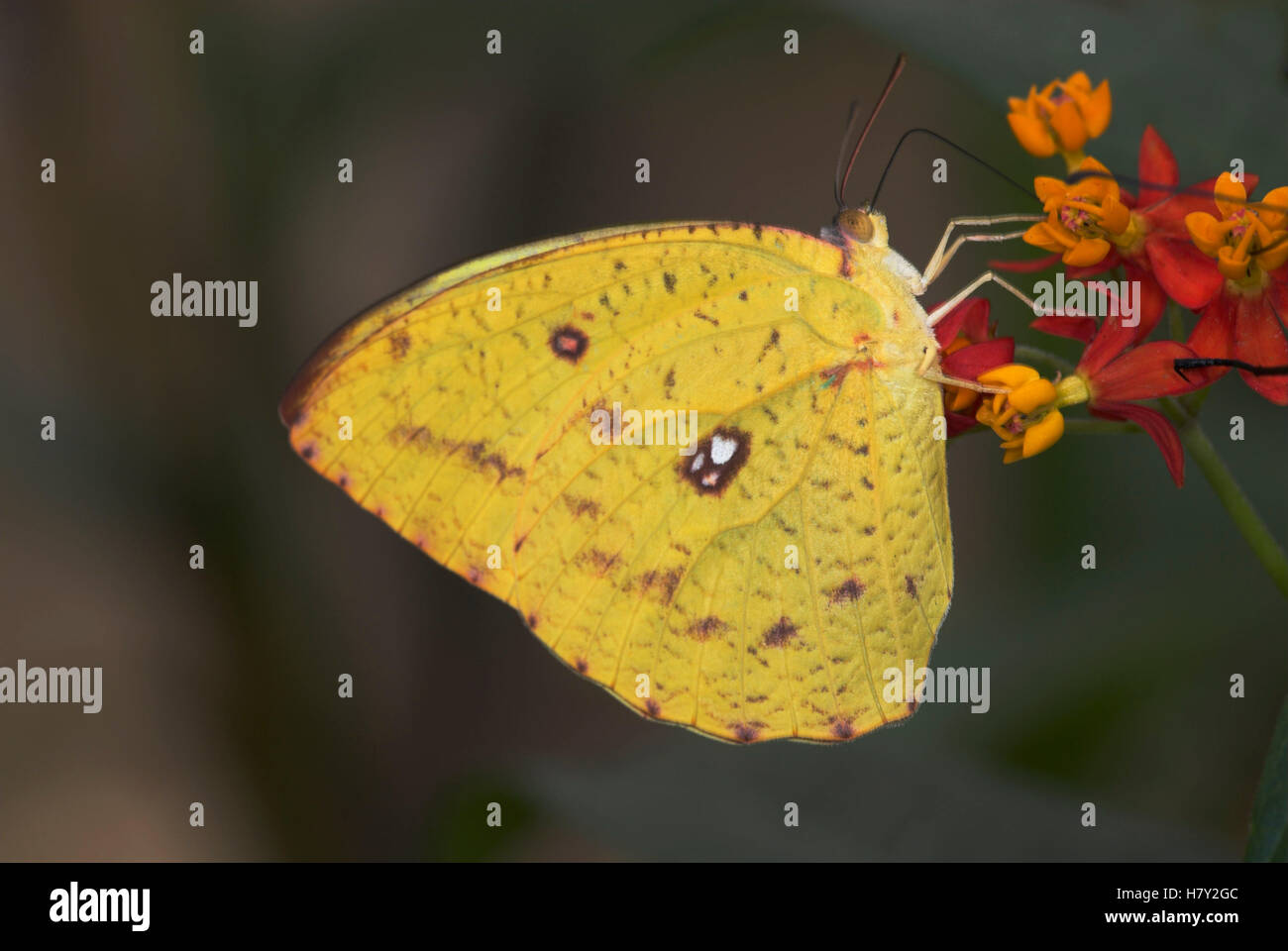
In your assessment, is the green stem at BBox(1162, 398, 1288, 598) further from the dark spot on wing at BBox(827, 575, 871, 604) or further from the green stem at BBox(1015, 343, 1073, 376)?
the dark spot on wing at BBox(827, 575, 871, 604)

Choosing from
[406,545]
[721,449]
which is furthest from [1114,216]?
[406,545]

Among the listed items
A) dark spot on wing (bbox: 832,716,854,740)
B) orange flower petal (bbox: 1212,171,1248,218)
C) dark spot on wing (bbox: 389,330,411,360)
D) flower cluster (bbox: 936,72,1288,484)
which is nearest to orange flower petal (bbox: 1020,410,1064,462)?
flower cluster (bbox: 936,72,1288,484)

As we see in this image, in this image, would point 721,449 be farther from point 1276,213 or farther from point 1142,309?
point 1276,213

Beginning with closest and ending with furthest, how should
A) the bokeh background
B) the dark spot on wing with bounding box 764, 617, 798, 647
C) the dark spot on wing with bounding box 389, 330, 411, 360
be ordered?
the dark spot on wing with bounding box 389, 330, 411, 360 → the dark spot on wing with bounding box 764, 617, 798, 647 → the bokeh background

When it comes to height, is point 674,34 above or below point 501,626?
above

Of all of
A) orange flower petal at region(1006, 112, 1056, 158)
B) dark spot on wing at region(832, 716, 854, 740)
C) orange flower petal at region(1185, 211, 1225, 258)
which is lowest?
dark spot on wing at region(832, 716, 854, 740)

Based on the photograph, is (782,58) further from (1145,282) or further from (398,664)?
(398,664)
